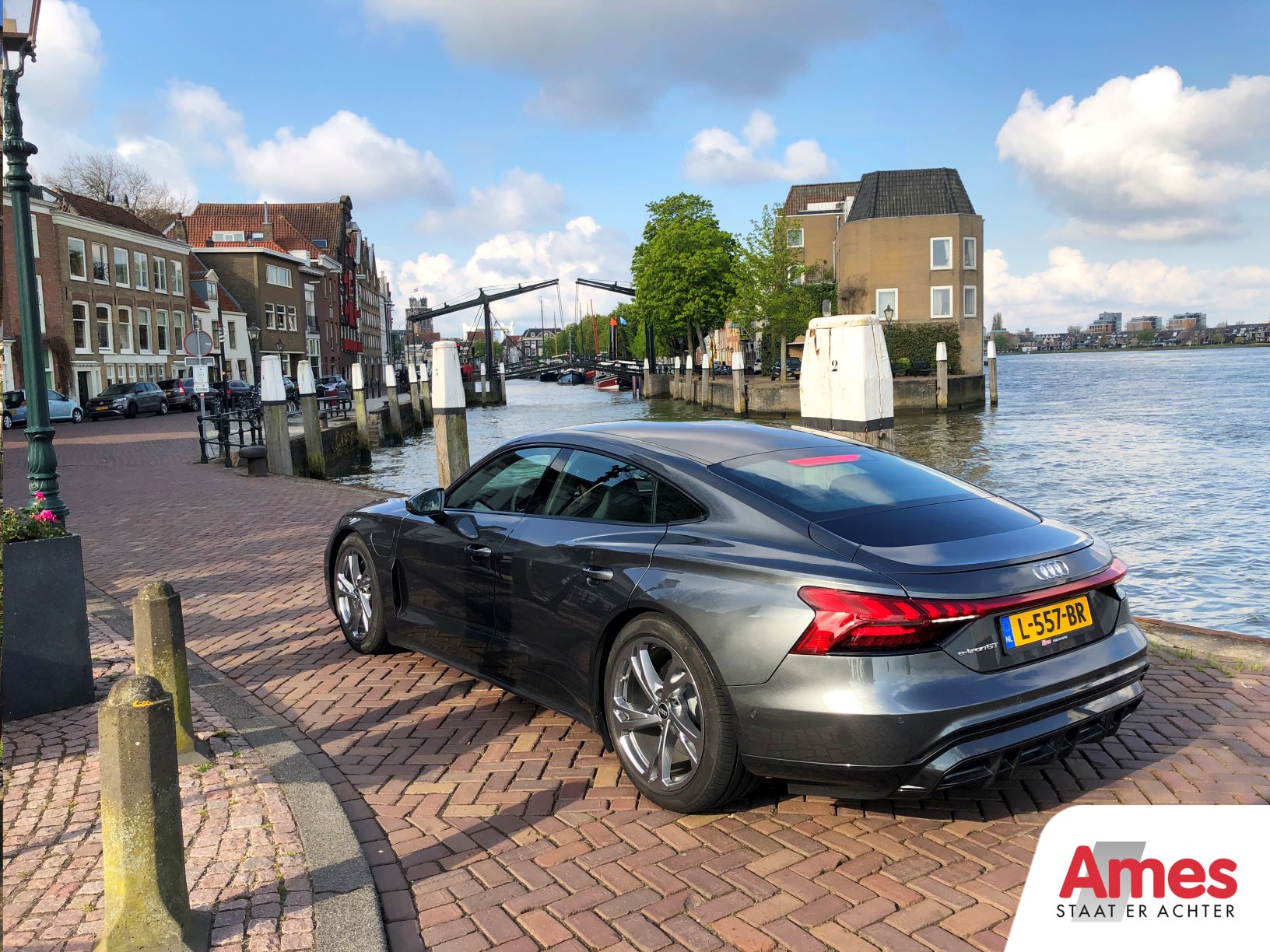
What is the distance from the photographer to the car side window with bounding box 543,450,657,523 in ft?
13.9

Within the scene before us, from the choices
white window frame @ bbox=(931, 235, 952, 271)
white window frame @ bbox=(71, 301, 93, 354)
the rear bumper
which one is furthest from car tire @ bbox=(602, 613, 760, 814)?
white window frame @ bbox=(931, 235, 952, 271)

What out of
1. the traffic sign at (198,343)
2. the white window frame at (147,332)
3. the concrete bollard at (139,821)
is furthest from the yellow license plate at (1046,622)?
the white window frame at (147,332)

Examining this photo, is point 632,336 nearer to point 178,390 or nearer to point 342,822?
point 178,390

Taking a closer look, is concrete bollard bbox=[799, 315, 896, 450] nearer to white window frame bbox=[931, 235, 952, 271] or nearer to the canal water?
the canal water

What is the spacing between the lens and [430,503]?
5453 millimetres

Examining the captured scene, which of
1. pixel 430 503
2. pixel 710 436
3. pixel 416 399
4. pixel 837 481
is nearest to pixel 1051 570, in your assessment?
pixel 837 481

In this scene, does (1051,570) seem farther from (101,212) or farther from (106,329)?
(101,212)

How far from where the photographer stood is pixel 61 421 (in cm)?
3894

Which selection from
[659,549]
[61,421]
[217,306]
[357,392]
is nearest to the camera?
[659,549]

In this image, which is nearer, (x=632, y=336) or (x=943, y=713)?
(x=943, y=713)

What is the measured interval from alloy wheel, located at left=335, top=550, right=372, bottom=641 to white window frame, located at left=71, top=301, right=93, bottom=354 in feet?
154

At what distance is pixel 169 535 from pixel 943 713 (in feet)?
35.7

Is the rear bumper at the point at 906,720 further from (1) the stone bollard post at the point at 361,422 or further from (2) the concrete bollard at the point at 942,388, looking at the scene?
(2) the concrete bollard at the point at 942,388

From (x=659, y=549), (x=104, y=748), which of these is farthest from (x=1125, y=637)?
(x=104, y=748)
